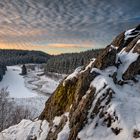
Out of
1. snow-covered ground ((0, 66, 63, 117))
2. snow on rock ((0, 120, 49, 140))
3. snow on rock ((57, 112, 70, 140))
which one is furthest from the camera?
snow-covered ground ((0, 66, 63, 117))

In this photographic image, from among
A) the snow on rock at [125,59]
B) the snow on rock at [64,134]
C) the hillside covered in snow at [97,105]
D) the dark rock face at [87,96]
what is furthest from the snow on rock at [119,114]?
the snow on rock at [125,59]

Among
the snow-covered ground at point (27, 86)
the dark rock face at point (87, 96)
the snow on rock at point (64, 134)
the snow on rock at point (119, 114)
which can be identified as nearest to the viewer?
the snow on rock at point (119, 114)

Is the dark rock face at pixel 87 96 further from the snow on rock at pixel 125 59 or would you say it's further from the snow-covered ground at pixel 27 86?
the snow-covered ground at pixel 27 86

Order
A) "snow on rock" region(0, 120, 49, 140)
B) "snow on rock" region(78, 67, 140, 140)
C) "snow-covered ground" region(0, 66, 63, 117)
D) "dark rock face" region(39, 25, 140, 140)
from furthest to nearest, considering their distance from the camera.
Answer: "snow-covered ground" region(0, 66, 63, 117), "snow on rock" region(0, 120, 49, 140), "dark rock face" region(39, 25, 140, 140), "snow on rock" region(78, 67, 140, 140)

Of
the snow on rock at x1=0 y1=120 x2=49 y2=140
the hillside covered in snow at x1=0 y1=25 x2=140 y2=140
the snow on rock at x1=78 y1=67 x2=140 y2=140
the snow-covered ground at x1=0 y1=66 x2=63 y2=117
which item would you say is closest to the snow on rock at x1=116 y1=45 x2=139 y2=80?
the hillside covered in snow at x1=0 y1=25 x2=140 y2=140

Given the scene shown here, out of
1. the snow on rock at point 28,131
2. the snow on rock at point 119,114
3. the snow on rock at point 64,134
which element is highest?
the snow on rock at point 119,114

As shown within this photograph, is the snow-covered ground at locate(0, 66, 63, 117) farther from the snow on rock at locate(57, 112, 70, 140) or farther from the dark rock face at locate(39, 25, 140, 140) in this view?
the snow on rock at locate(57, 112, 70, 140)

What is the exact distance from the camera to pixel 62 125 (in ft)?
68.3

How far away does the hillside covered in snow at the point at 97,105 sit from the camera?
18.4m

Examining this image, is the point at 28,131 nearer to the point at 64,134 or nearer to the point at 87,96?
the point at 64,134

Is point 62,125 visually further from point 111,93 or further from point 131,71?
point 131,71

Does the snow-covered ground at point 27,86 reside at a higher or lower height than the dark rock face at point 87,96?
lower

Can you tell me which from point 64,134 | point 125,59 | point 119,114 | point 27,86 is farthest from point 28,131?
point 27,86

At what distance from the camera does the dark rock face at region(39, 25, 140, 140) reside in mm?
19312
